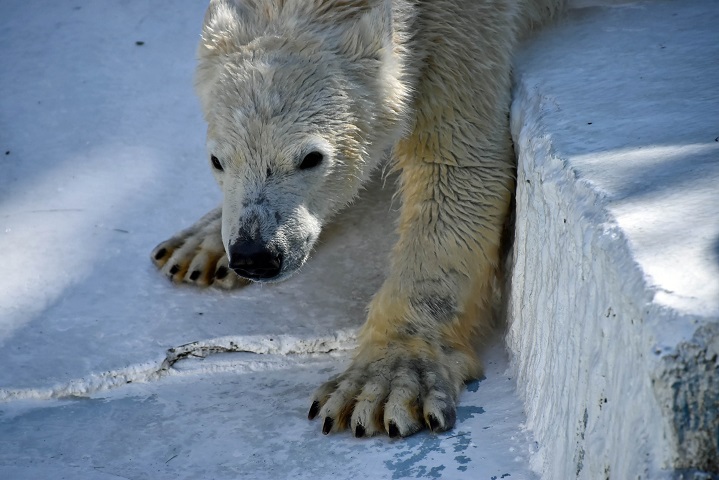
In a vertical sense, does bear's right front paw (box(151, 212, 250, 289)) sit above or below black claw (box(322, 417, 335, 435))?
below

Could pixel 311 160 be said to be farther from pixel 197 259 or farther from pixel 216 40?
pixel 197 259

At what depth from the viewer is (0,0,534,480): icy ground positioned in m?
2.35

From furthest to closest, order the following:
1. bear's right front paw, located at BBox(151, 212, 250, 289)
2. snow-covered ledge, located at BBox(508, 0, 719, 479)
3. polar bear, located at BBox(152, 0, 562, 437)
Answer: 1. bear's right front paw, located at BBox(151, 212, 250, 289)
2. polar bear, located at BBox(152, 0, 562, 437)
3. snow-covered ledge, located at BBox(508, 0, 719, 479)

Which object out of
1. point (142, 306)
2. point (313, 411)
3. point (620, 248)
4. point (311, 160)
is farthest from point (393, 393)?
→ point (142, 306)

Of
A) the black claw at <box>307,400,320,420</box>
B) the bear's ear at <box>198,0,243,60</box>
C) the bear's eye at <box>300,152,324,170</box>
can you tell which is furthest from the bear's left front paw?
the bear's ear at <box>198,0,243,60</box>

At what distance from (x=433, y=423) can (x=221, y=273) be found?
1226 mm

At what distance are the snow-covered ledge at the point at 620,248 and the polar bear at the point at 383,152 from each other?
5.7 inches

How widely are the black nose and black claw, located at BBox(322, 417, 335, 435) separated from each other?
0.43m

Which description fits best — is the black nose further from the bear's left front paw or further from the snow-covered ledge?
the snow-covered ledge

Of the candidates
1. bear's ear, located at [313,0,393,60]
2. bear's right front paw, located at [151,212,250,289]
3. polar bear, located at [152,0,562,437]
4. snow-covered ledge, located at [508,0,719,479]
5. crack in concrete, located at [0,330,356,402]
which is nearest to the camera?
snow-covered ledge, located at [508,0,719,479]

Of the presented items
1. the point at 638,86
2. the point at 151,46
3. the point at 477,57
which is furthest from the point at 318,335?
the point at 151,46

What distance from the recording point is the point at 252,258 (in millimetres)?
2410

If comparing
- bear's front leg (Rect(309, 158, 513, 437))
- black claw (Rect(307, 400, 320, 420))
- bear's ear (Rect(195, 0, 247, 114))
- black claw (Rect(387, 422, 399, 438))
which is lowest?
black claw (Rect(307, 400, 320, 420))

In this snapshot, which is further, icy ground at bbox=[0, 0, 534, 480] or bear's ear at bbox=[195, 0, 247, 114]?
bear's ear at bbox=[195, 0, 247, 114]
